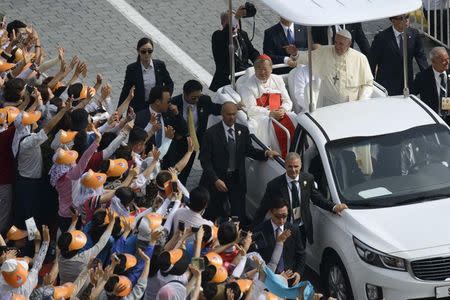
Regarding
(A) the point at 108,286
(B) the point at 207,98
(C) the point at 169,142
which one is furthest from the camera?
(B) the point at 207,98

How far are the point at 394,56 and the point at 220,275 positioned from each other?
23.6 feet

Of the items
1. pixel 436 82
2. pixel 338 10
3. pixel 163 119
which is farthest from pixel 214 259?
pixel 436 82

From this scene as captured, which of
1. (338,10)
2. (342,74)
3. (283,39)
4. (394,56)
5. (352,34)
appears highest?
(338,10)

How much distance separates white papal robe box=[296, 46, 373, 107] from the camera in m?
16.5

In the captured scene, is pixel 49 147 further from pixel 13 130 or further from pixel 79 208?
pixel 79 208

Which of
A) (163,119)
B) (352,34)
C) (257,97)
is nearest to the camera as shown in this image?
(163,119)

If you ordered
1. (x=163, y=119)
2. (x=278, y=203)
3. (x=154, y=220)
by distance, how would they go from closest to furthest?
(x=154, y=220) < (x=278, y=203) < (x=163, y=119)

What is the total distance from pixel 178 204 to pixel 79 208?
107cm

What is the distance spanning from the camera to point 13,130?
1516cm

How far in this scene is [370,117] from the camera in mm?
15273

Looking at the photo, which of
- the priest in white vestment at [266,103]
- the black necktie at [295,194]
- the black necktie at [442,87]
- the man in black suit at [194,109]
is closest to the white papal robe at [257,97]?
the priest in white vestment at [266,103]

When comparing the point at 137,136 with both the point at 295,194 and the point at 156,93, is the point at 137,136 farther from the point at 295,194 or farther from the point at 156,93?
the point at 295,194

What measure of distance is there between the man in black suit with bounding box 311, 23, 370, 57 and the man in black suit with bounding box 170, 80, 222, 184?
296cm

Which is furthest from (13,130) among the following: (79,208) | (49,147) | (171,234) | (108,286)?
(108,286)
